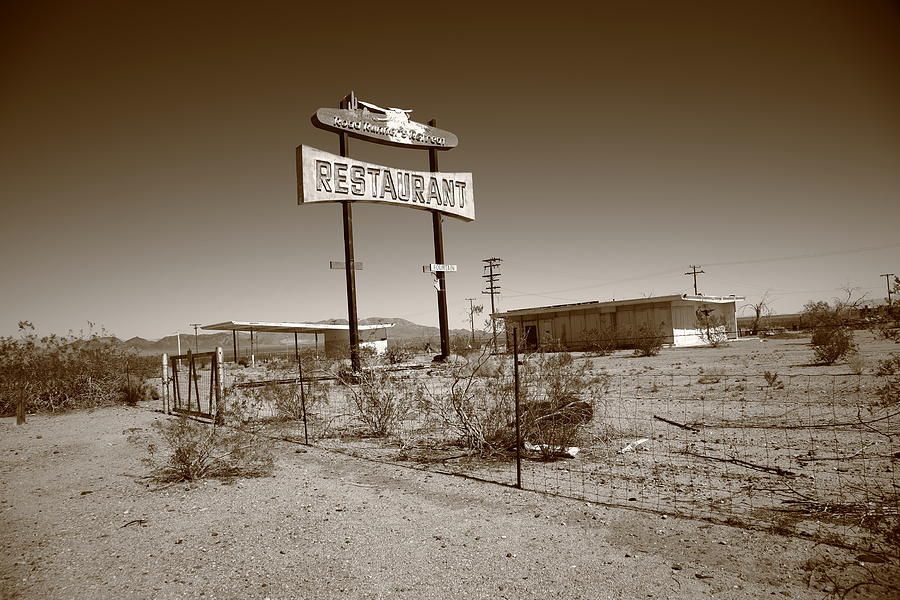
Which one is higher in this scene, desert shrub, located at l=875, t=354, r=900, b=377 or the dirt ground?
desert shrub, located at l=875, t=354, r=900, b=377

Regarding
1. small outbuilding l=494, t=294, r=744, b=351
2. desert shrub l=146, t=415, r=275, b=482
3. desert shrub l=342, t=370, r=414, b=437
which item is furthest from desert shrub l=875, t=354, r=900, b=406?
small outbuilding l=494, t=294, r=744, b=351

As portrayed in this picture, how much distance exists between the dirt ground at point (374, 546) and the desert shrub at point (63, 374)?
33.7 feet

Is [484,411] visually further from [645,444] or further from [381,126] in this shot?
[381,126]

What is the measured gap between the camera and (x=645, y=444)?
7109 millimetres

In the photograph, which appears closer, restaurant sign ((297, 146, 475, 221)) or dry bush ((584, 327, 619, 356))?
restaurant sign ((297, 146, 475, 221))

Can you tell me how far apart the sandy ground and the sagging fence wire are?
21.0 inches

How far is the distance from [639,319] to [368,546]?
3080cm

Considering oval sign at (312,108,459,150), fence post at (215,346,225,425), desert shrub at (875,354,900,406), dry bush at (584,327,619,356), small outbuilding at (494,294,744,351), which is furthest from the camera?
small outbuilding at (494,294,744,351)

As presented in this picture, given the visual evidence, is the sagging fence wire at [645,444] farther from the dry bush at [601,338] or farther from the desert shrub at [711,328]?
the desert shrub at [711,328]

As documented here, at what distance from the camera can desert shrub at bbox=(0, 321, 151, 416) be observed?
47.2 ft

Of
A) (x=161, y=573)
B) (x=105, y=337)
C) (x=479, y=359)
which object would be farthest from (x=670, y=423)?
(x=105, y=337)

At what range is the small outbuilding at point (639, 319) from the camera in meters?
31.1

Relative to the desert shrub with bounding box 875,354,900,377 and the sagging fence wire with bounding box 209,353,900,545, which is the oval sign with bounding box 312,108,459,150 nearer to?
the sagging fence wire with bounding box 209,353,900,545

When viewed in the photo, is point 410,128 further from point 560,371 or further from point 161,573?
point 161,573
